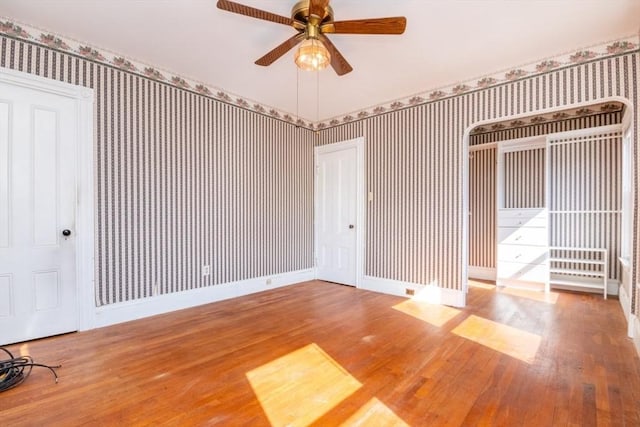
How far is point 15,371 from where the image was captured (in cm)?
208

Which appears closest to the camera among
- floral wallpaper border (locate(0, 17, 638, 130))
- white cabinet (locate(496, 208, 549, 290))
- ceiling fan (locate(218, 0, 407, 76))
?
ceiling fan (locate(218, 0, 407, 76))

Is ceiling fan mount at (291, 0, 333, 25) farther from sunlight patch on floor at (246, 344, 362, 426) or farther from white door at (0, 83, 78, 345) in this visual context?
sunlight patch on floor at (246, 344, 362, 426)

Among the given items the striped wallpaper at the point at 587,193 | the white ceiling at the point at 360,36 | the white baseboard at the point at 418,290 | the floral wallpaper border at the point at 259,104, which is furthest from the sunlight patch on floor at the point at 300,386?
the striped wallpaper at the point at 587,193

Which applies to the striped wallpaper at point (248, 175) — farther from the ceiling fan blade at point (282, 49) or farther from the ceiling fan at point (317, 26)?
the ceiling fan at point (317, 26)

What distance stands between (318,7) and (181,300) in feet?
10.8

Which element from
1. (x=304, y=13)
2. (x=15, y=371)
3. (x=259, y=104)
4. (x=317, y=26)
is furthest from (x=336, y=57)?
(x=15, y=371)

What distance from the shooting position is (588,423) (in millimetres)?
1616

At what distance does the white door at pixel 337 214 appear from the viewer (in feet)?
15.8

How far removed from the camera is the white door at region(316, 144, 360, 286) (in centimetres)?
480

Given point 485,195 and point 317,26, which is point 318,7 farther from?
point 485,195

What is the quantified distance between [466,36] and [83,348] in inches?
170

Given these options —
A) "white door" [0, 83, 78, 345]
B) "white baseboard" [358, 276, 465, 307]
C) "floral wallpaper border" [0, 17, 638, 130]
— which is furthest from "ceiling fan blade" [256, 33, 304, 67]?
"white baseboard" [358, 276, 465, 307]

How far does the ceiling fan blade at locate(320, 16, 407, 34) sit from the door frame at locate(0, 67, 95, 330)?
243 centimetres

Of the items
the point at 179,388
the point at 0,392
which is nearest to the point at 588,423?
the point at 179,388
